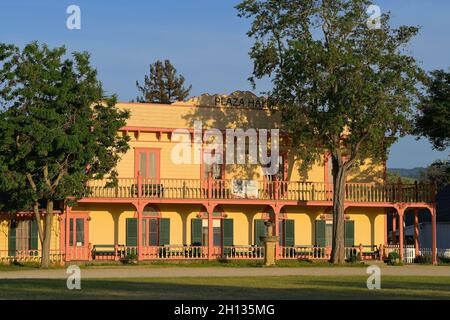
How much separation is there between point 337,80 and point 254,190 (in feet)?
22.4

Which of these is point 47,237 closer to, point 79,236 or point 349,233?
point 79,236

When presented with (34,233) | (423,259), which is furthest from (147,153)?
(423,259)

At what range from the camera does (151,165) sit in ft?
164

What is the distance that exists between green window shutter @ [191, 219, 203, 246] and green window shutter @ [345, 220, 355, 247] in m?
7.55

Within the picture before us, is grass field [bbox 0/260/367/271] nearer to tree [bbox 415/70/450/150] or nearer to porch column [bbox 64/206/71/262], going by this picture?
porch column [bbox 64/206/71/262]

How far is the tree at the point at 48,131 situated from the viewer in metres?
43.5

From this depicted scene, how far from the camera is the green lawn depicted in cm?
2567

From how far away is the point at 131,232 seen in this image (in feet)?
162

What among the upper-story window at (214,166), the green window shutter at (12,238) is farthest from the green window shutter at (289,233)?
the green window shutter at (12,238)
